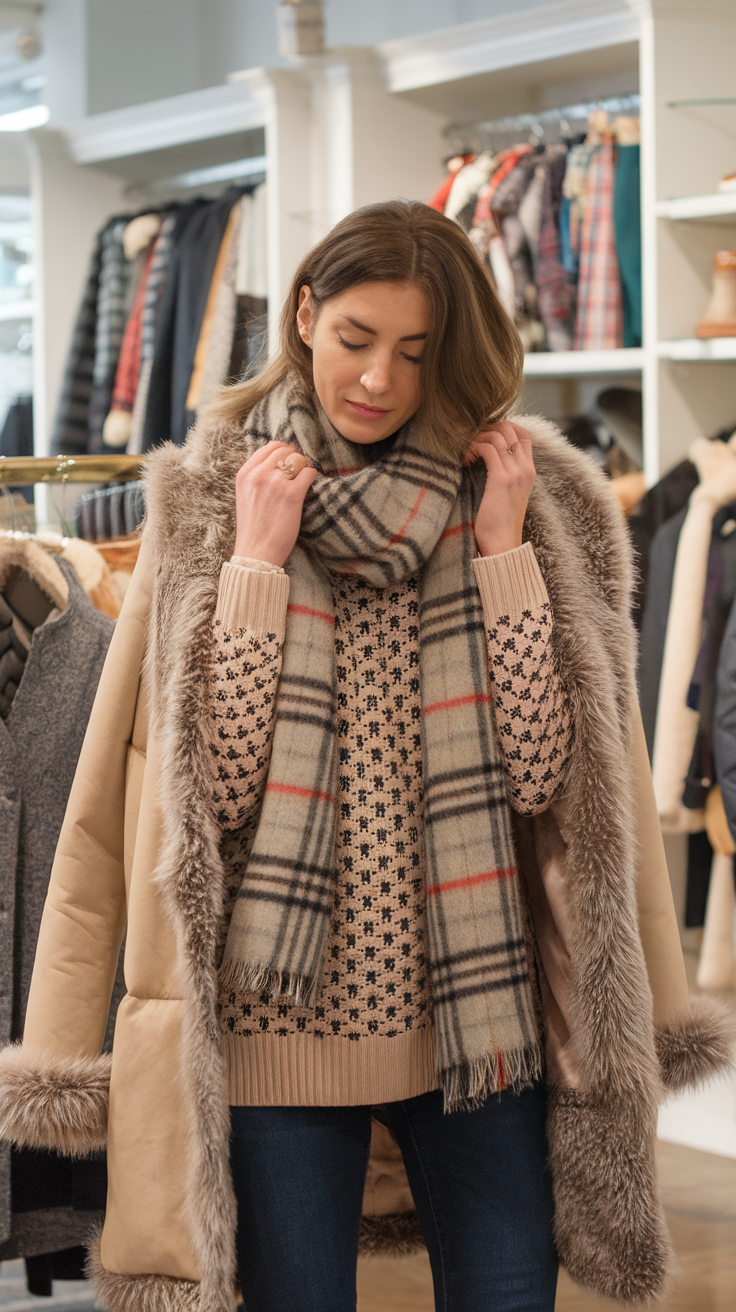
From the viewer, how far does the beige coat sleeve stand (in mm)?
1280

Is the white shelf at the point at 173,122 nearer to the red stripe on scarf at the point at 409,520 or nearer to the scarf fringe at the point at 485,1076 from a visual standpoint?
the red stripe on scarf at the point at 409,520

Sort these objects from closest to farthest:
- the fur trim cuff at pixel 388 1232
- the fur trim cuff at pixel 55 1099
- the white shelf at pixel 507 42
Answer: the fur trim cuff at pixel 55 1099 → the fur trim cuff at pixel 388 1232 → the white shelf at pixel 507 42

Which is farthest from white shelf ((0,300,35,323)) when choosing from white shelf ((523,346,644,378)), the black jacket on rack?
white shelf ((523,346,644,378))

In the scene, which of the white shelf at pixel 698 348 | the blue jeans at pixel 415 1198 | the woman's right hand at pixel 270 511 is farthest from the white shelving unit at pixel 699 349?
the blue jeans at pixel 415 1198

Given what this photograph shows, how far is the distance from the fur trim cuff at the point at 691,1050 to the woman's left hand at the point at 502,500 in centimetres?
52

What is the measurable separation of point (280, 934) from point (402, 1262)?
1597 millimetres

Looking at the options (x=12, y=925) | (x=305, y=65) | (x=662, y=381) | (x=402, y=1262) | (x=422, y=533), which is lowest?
(x=402, y=1262)

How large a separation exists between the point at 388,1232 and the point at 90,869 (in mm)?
540

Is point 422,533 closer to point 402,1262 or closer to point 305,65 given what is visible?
point 402,1262

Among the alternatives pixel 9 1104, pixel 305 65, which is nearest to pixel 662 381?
pixel 305 65

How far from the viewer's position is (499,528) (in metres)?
1.26

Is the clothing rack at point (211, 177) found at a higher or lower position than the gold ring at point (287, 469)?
higher

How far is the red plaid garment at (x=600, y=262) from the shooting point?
2.83m

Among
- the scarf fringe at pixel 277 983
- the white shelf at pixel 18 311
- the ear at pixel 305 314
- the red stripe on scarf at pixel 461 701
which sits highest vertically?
the white shelf at pixel 18 311
